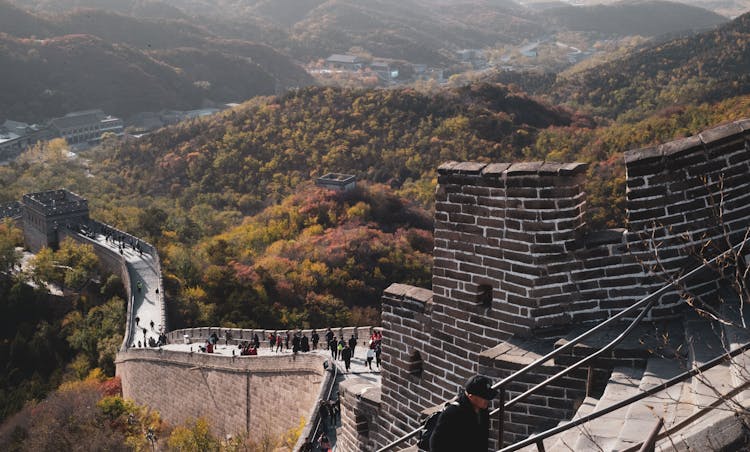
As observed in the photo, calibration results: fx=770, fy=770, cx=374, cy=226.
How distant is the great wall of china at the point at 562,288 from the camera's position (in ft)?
15.0

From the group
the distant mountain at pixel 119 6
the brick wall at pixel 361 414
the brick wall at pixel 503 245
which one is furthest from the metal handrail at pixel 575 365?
the distant mountain at pixel 119 6

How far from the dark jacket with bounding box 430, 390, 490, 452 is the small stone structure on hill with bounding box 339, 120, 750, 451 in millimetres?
1115

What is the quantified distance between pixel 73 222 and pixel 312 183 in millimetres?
18250

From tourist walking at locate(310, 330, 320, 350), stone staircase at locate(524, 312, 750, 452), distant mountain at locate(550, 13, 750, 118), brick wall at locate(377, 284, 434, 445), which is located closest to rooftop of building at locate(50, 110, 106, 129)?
distant mountain at locate(550, 13, 750, 118)

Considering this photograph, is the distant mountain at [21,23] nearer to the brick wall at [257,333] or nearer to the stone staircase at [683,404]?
the brick wall at [257,333]

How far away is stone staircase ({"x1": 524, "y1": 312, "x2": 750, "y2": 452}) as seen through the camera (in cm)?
332

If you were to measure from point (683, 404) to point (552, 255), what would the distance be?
1.58 metres

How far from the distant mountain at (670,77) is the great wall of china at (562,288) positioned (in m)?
47.1

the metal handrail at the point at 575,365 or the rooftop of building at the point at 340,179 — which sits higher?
the metal handrail at the point at 575,365

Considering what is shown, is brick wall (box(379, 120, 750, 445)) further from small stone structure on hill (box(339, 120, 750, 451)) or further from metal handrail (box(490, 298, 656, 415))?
metal handrail (box(490, 298, 656, 415))

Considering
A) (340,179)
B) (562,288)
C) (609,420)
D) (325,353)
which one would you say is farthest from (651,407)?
(340,179)

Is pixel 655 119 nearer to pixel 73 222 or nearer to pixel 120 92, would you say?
pixel 73 222

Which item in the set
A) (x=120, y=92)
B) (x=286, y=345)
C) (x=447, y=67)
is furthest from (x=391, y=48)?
(x=286, y=345)

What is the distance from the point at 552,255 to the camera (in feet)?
17.0
